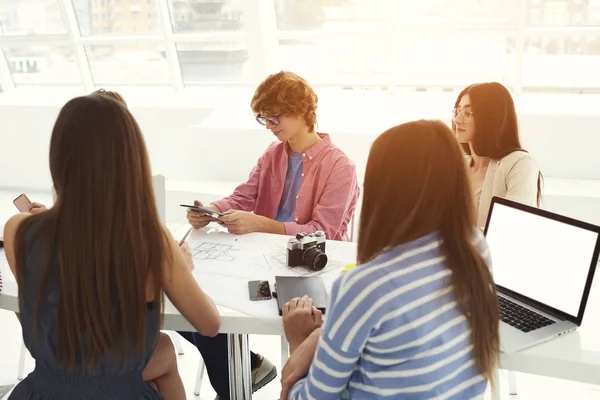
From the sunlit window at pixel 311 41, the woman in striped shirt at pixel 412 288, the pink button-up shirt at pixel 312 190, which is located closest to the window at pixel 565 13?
the sunlit window at pixel 311 41

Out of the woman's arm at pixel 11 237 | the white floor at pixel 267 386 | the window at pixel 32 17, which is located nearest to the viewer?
the woman's arm at pixel 11 237

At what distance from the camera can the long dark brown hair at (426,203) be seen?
125cm

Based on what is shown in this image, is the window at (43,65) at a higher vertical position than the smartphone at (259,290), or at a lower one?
higher

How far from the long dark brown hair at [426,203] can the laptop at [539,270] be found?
0.36 metres

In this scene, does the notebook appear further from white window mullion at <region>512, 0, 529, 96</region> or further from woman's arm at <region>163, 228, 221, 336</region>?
white window mullion at <region>512, 0, 529, 96</region>

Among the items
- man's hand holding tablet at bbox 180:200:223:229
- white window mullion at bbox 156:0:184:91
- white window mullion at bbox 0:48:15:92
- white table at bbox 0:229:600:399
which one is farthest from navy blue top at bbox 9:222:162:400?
white window mullion at bbox 0:48:15:92

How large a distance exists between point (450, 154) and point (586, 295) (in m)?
Result: 0.66

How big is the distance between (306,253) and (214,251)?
0.36 metres

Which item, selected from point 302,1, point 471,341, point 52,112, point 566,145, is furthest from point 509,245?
point 52,112

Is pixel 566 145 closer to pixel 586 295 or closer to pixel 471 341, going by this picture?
pixel 586 295

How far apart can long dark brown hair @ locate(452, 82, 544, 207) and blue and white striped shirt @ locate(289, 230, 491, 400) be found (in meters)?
1.29

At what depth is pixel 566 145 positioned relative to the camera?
397 centimetres

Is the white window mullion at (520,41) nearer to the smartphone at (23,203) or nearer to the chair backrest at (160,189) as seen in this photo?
the chair backrest at (160,189)

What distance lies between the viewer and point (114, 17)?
512 centimetres
